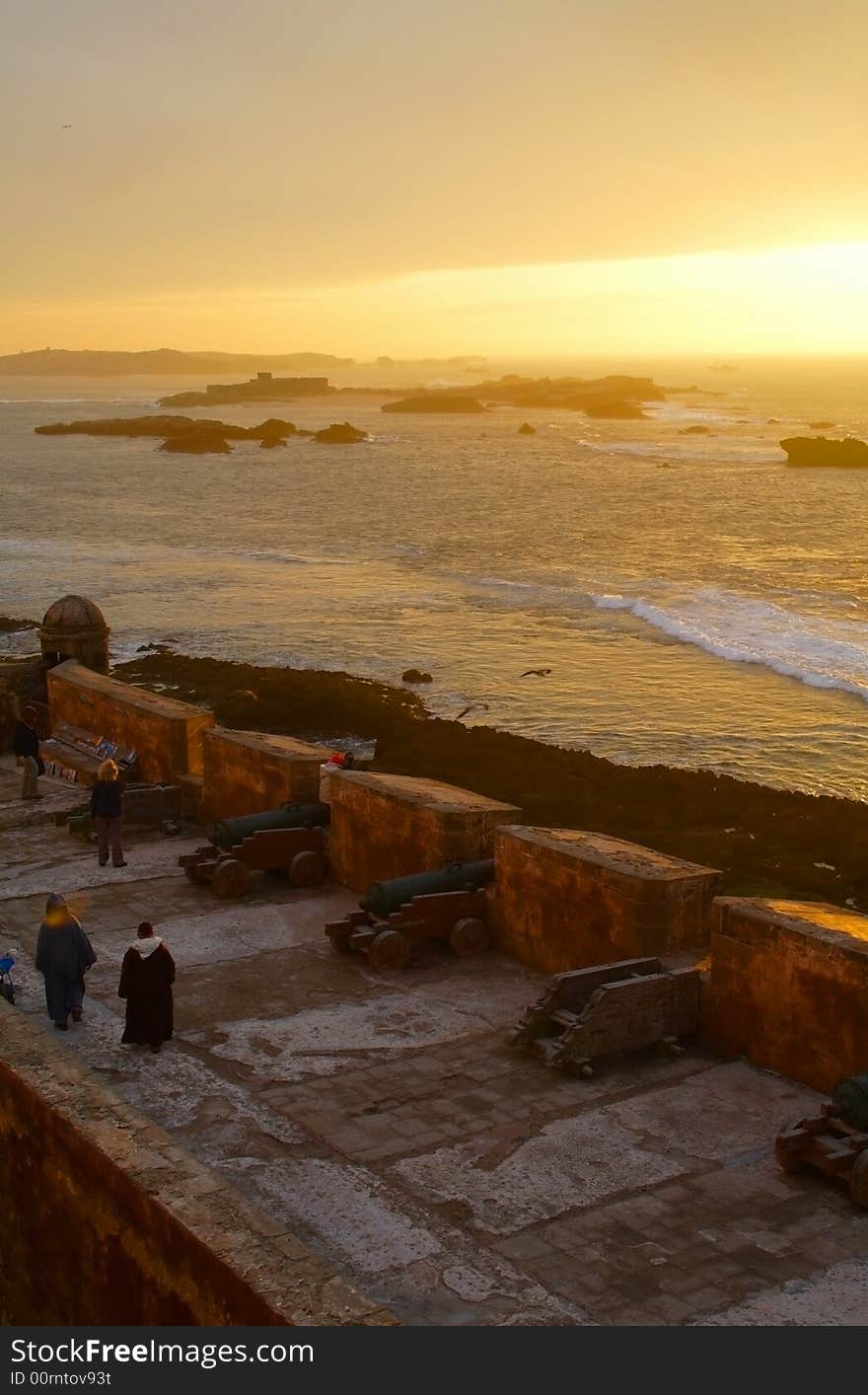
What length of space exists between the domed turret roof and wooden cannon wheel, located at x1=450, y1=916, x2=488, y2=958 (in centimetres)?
876

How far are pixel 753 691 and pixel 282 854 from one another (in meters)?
20.3

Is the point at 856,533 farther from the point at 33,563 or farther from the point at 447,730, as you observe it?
the point at 447,730

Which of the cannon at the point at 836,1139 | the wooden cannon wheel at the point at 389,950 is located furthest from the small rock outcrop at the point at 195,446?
the cannon at the point at 836,1139

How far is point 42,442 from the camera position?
133 metres

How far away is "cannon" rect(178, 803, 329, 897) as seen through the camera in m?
11.6

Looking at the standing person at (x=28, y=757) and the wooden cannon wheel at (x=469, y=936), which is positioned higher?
the standing person at (x=28, y=757)

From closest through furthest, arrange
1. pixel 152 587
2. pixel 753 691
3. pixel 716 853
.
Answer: pixel 716 853 < pixel 753 691 < pixel 152 587

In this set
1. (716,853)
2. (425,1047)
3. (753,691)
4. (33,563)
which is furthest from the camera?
(33,563)

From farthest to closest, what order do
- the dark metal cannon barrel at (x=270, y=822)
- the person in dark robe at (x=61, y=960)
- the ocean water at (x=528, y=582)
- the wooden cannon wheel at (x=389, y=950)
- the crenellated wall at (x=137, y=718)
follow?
the ocean water at (x=528, y=582), the crenellated wall at (x=137, y=718), the dark metal cannon barrel at (x=270, y=822), the wooden cannon wheel at (x=389, y=950), the person in dark robe at (x=61, y=960)

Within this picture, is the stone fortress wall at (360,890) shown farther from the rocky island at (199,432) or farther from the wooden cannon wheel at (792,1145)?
the rocky island at (199,432)

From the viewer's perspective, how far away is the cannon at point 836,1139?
23.3ft

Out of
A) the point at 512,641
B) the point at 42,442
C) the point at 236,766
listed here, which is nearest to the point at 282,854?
the point at 236,766

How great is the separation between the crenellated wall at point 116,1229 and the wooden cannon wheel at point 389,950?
2.93m

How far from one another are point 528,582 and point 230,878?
36889 millimetres
